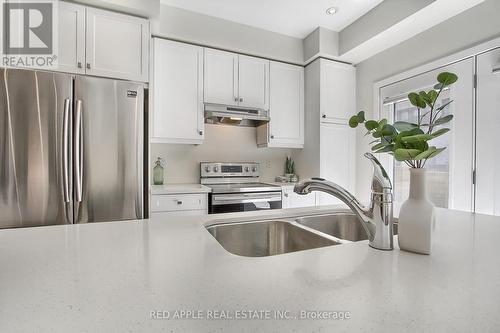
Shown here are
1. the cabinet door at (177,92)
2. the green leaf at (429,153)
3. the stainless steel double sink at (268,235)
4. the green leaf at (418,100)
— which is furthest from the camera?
the cabinet door at (177,92)

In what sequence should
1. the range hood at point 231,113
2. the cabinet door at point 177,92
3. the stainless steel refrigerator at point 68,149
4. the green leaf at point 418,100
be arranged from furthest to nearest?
1. the range hood at point 231,113
2. the cabinet door at point 177,92
3. the stainless steel refrigerator at point 68,149
4. the green leaf at point 418,100

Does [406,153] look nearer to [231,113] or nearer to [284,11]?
[231,113]

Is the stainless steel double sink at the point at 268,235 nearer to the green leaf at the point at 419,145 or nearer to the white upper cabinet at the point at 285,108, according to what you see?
the green leaf at the point at 419,145

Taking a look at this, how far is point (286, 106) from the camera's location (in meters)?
3.10

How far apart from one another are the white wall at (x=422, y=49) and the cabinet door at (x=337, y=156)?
96 millimetres

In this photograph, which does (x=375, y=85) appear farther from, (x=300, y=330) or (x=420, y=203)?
(x=300, y=330)

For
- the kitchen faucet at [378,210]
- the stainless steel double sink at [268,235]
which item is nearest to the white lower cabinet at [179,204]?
the stainless steel double sink at [268,235]

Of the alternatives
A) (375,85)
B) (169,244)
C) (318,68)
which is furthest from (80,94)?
(375,85)

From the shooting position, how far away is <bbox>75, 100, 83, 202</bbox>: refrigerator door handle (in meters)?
1.88

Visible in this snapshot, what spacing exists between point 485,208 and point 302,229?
1844 mm

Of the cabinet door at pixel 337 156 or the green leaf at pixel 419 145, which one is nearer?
the green leaf at pixel 419 145

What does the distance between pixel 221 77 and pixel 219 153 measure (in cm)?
91

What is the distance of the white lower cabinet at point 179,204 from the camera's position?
7.47 ft

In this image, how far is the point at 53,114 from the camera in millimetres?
1833
